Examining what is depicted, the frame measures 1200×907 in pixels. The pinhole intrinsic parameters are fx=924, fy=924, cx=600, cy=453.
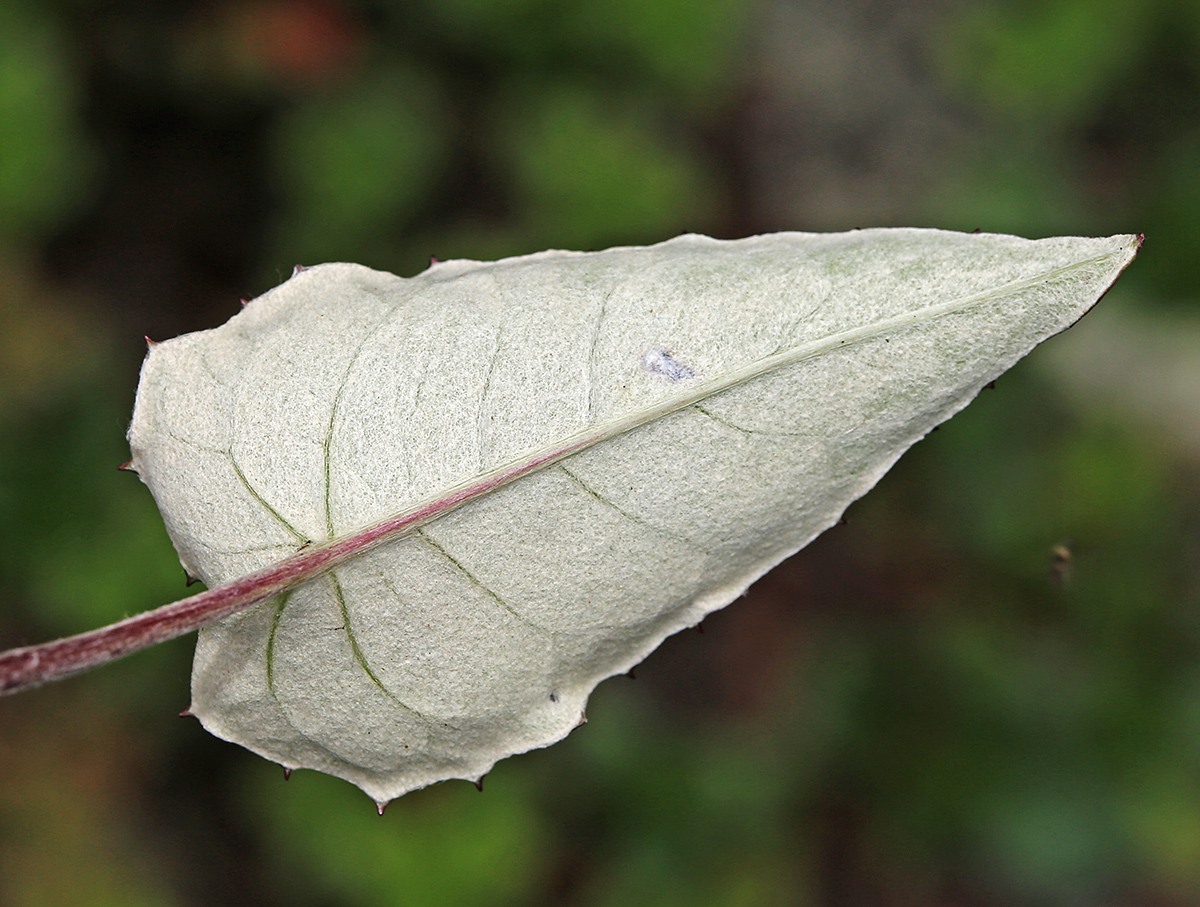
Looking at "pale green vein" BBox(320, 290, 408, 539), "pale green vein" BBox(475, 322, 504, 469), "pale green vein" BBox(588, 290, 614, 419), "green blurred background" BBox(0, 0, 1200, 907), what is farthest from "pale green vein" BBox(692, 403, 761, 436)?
"green blurred background" BBox(0, 0, 1200, 907)

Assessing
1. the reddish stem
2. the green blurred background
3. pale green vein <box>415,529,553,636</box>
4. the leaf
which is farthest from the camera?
the green blurred background

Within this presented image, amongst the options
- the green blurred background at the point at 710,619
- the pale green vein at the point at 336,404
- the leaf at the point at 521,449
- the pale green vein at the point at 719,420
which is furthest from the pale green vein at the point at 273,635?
the green blurred background at the point at 710,619

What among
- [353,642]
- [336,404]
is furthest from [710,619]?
[336,404]

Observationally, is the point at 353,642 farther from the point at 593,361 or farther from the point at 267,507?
the point at 593,361

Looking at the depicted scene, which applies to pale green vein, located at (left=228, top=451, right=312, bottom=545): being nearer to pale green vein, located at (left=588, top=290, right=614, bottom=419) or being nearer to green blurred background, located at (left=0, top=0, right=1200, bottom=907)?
pale green vein, located at (left=588, top=290, right=614, bottom=419)

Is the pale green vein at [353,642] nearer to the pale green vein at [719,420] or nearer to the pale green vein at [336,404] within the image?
the pale green vein at [336,404]

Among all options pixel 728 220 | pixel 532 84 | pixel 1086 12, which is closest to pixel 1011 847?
pixel 728 220
